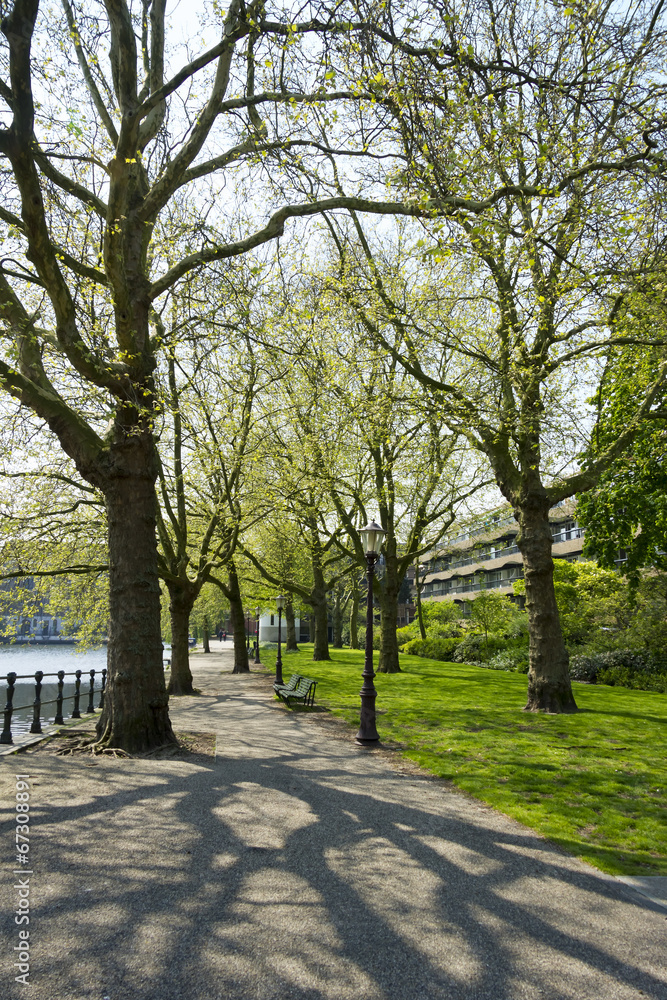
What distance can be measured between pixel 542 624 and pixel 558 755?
4.04 metres

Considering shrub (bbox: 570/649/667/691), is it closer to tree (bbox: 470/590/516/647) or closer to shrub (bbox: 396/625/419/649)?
tree (bbox: 470/590/516/647)

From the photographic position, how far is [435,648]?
31.4 metres

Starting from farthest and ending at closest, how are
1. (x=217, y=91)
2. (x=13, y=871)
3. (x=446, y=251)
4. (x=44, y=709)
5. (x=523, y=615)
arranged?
(x=523, y=615)
(x=44, y=709)
(x=217, y=91)
(x=446, y=251)
(x=13, y=871)

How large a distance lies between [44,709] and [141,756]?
68.0 ft

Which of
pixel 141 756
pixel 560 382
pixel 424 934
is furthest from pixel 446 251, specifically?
pixel 560 382

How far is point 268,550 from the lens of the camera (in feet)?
106

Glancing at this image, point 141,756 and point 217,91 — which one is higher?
point 217,91

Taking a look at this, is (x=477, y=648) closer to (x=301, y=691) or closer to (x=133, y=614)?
(x=301, y=691)

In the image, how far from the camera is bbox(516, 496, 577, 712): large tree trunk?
41.6 ft

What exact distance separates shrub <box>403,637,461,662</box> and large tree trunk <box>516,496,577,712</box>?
17623mm

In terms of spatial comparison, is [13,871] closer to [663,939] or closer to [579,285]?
[663,939]

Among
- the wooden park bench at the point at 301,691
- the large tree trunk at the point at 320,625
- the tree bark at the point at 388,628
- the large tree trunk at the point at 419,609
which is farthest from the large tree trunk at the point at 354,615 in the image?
the wooden park bench at the point at 301,691

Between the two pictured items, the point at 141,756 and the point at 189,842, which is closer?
the point at 189,842

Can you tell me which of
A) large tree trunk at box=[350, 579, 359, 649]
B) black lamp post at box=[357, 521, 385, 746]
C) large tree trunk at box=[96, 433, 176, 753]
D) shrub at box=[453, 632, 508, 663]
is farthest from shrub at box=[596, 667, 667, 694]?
large tree trunk at box=[350, 579, 359, 649]
